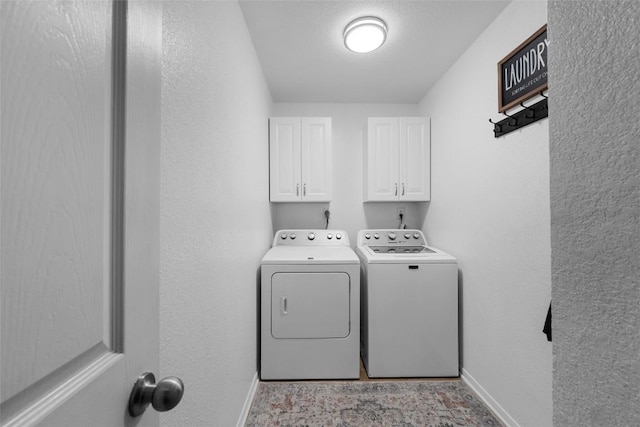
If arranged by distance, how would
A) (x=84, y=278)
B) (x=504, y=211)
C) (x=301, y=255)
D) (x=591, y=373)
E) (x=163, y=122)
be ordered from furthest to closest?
(x=301, y=255) → (x=504, y=211) → (x=163, y=122) → (x=591, y=373) → (x=84, y=278)

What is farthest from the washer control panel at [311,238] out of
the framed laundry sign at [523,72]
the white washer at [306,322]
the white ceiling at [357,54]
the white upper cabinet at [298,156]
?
the framed laundry sign at [523,72]

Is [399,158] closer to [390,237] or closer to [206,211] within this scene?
[390,237]

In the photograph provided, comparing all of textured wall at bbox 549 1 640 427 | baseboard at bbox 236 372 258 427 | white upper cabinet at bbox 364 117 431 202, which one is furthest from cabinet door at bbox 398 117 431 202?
textured wall at bbox 549 1 640 427

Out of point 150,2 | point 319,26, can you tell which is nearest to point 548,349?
point 150,2

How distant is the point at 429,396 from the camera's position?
191 cm

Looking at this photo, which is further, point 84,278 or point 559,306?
point 559,306

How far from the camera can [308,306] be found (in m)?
2.09

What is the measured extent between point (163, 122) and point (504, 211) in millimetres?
1784

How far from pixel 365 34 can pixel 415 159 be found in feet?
4.29

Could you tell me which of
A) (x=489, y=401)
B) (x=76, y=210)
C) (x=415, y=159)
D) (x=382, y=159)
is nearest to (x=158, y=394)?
(x=76, y=210)

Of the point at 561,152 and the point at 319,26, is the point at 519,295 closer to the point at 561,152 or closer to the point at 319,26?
the point at 561,152

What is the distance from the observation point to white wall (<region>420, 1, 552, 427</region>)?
55.4 inches

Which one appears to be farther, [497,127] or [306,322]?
[306,322]

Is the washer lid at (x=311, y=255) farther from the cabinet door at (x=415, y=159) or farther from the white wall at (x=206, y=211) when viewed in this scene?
the cabinet door at (x=415, y=159)
